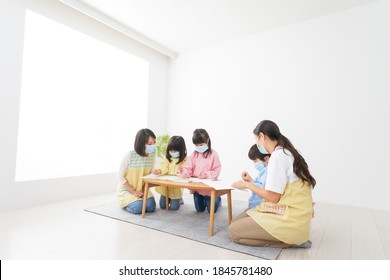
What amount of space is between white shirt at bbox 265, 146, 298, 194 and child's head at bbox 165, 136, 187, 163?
1245 mm

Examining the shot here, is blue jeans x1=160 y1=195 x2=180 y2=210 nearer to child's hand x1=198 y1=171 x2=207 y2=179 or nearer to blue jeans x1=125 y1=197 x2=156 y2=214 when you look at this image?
blue jeans x1=125 y1=197 x2=156 y2=214

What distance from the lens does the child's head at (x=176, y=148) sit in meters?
2.60

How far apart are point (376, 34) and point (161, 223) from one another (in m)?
3.55

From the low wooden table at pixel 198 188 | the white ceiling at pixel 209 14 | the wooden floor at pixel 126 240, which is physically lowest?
the wooden floor at pixel 126 240

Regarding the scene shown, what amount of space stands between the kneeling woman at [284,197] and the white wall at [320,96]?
6.76 ft

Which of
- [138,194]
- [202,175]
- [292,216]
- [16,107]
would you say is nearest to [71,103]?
[16,107]

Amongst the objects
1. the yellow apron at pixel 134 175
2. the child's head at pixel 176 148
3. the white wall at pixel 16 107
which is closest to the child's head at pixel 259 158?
the child's head at pixel 176 148

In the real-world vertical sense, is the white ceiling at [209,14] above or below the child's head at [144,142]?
above

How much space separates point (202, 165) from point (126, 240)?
3.61ft

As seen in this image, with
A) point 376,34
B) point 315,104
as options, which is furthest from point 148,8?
point 376,34

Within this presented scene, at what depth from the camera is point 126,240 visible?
1788mm

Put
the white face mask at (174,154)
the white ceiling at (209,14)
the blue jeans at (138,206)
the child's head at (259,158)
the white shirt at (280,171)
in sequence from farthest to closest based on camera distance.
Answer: the white ceiling at (209,14)
the white face mask at (174,154)
the blue jeans at (138,206)
the child's head at (259,158)
the white shirt at (280,171)

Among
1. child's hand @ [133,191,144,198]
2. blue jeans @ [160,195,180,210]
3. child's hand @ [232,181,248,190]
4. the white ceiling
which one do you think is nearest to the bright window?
the white ceiling

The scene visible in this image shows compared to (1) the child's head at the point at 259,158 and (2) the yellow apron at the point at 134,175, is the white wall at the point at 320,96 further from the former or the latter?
(2) the yellow apron at the point at 134,175
